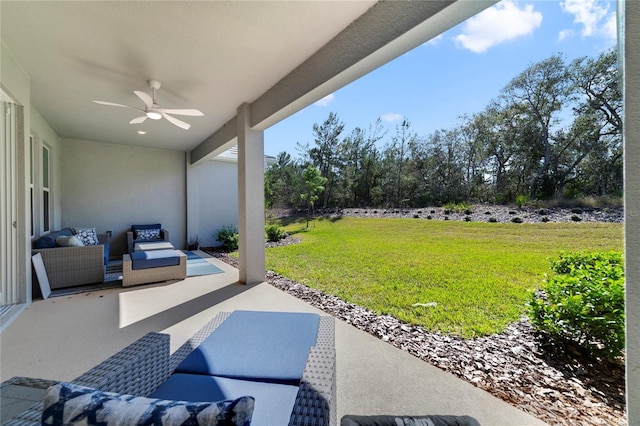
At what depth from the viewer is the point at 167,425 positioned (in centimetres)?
64

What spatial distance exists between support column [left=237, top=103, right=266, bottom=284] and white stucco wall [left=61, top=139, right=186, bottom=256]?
4.55m

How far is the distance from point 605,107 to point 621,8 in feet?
6.42

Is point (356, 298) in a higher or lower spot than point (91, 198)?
lower

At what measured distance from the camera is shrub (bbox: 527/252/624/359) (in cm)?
192

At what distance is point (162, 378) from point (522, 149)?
4.85 m

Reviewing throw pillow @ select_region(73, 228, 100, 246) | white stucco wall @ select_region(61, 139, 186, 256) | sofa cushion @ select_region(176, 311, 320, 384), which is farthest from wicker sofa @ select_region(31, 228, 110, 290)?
sofa cushion @ select_region(176, 311, 320, 384)

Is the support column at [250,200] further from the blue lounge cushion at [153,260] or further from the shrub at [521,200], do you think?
the shrub at [521,200]

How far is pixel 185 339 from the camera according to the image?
273 cm

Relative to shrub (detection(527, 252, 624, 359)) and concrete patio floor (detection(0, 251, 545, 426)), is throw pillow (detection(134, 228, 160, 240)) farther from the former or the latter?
shrub (detection(527, 252, 624, 359))

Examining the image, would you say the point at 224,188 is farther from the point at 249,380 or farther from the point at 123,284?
the point at 249,380

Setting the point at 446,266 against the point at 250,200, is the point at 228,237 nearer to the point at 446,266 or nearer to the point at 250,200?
the point at 250,200

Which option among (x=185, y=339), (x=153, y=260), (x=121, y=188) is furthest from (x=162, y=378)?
(x=121, y=188)

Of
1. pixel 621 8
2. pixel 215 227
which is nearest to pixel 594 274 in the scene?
pixel 621 8

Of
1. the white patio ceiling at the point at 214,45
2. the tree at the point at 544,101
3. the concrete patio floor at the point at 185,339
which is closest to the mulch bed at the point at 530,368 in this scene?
the concrete patio floor at the point at 185,339
